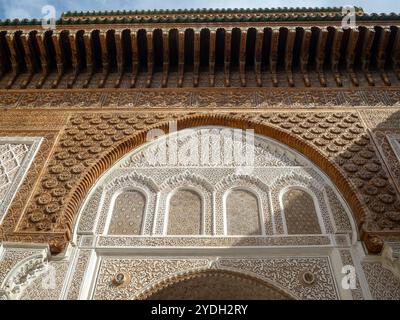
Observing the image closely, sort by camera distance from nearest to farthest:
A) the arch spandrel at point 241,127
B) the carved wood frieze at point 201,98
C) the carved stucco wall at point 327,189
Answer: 1. the carved stucco wall at point 327,189
2. the arch spandrel at point 241,127
3. the carved wood frieze at point 201,98

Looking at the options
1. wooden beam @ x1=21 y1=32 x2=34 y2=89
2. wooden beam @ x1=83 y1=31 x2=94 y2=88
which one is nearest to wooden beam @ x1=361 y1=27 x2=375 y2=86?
wooden beam @ x1=83 y1=31 x2=94 y2=88

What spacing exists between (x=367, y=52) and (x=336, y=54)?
11.2 inches

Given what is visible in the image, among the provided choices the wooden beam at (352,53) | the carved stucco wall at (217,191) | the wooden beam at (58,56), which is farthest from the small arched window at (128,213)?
the wooden beam at (352,53)

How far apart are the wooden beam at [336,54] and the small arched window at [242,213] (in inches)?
61.6

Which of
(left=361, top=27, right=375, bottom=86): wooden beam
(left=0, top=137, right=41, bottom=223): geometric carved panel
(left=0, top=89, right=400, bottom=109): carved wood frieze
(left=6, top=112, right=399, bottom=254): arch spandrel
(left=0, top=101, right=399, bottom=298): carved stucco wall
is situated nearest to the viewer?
(left=0, top=101, right=399, bottom=298): carved stucco wall

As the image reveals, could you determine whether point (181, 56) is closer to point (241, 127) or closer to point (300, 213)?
point (241, 127)

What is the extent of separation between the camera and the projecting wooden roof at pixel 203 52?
3941mm

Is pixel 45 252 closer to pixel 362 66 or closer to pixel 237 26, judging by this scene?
pixel 237 26

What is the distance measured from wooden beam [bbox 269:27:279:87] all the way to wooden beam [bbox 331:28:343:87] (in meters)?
0.52

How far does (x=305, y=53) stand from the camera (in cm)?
401

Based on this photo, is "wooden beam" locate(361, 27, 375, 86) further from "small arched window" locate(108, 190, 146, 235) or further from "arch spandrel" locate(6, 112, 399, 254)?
"small arched window" locate(108, 190, 146, 235)

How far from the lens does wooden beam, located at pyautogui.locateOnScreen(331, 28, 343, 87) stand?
3.89 meters

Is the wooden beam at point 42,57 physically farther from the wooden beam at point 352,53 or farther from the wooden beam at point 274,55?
the wooden beam at point 352,53

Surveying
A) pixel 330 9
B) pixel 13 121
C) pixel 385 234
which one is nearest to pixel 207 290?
pixel 385 234
